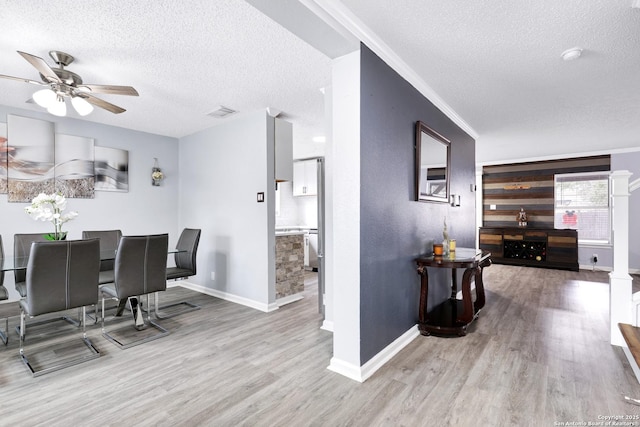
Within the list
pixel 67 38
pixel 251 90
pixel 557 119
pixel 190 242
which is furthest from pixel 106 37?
pixel 557 119

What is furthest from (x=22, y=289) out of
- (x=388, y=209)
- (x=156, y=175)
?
(x=388, y=209)

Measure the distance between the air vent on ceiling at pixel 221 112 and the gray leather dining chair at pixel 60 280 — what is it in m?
1.99

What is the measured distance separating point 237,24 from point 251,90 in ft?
3.60

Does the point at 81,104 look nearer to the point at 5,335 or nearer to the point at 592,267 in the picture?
the point at 5,335

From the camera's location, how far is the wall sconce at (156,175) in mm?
4789

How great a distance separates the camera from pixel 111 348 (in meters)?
2.64

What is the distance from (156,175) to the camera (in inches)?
188

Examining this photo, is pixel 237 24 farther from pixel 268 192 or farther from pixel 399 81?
pixel 268 192

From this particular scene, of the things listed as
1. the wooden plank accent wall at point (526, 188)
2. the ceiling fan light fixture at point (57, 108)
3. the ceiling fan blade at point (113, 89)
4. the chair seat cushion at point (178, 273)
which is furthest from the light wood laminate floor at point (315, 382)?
the wooden plank accent wall at point (526, 188)

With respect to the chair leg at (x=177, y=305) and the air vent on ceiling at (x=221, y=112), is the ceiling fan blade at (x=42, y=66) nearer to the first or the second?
the air vent on ceiling at (x=221, y=112)

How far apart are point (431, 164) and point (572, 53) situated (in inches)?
55.7

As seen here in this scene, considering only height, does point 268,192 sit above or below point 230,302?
above

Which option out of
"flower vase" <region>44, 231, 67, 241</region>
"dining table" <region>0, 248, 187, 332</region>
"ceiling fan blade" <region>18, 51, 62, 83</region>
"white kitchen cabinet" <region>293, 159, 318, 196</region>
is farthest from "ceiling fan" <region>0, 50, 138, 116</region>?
"white kitchen cabinet" <region>293, 159, 318, 196</region>

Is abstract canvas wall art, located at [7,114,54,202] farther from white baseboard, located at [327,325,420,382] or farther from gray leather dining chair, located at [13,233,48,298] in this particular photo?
white baseboard, located at [327,325,420,382]
